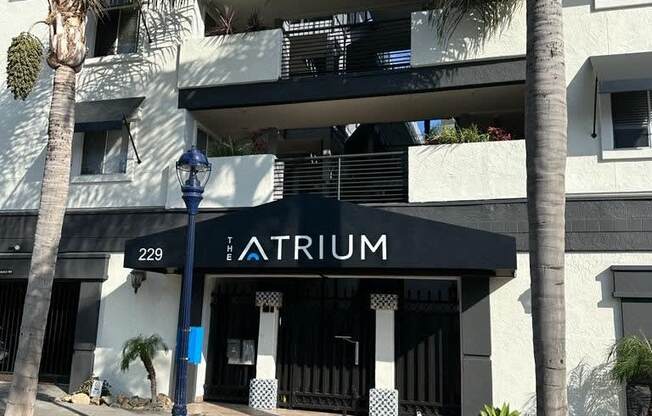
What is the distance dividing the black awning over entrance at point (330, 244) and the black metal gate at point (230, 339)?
1689 millimetres

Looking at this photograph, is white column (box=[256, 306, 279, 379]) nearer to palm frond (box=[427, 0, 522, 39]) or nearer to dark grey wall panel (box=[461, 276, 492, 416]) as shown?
dark grey wall panel (box=[461, 276, 492, 416])

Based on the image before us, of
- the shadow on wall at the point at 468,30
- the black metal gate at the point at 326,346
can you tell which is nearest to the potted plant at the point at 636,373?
the black metal gate at the point at 326,346

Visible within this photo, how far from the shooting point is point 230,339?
1212cm

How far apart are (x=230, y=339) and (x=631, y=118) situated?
8.77 metres

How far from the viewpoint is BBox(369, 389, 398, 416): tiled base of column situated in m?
10.6

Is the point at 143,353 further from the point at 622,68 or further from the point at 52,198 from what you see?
the point at 622,68

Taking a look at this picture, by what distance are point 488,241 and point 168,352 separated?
668cm

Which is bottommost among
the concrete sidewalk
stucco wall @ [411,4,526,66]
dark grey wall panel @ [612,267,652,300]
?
the concrete sidewalk

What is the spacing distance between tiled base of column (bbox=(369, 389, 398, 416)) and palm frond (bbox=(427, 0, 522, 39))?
6.87 m

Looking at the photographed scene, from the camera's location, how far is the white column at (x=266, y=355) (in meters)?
11.3

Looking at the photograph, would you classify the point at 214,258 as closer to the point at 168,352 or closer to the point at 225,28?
the point at 168,352

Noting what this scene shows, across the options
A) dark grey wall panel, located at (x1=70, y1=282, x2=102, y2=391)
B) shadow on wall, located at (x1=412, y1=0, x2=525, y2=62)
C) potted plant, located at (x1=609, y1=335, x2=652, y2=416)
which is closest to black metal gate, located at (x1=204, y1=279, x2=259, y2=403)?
dark grey wall panel, located at (x1=70, y1=282, x2=102, y2=391)

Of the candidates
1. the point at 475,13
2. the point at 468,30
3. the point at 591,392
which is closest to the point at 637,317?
the point at 591,392

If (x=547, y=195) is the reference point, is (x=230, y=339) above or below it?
below
